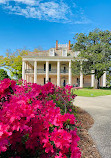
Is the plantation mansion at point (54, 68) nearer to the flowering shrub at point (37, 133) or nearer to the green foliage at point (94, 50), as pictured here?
the green foliage at point (94, 50)

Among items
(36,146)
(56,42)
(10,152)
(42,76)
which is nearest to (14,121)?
(36,146)

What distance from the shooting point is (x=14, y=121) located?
1360mm

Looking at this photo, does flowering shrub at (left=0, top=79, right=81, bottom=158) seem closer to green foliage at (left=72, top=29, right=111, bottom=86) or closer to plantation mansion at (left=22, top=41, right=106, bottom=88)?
green foliage at (left=72, top=29, right=111, bottom=86)

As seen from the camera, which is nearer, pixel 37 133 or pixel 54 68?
pixel 37 133

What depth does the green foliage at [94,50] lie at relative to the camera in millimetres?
25266

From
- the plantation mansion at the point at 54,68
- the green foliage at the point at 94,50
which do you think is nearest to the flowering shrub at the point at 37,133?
the green foliage at the point at 94,50

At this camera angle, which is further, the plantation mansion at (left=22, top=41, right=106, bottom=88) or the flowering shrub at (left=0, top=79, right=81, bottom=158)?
the plantation mansion at (left=22, top=41, right=106, bottom=88)

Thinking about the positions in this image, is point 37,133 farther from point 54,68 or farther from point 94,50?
point 54,68

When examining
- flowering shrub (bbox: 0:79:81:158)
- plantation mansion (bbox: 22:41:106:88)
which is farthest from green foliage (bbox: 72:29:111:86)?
flowering shrub (bbox: 0:79:81:158)

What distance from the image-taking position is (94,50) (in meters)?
26.3

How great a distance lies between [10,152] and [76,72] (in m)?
27.5

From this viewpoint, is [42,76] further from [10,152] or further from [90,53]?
[10,152]

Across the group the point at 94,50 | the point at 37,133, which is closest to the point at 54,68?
the point at 94,50

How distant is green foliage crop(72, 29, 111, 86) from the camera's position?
82.9 ft
